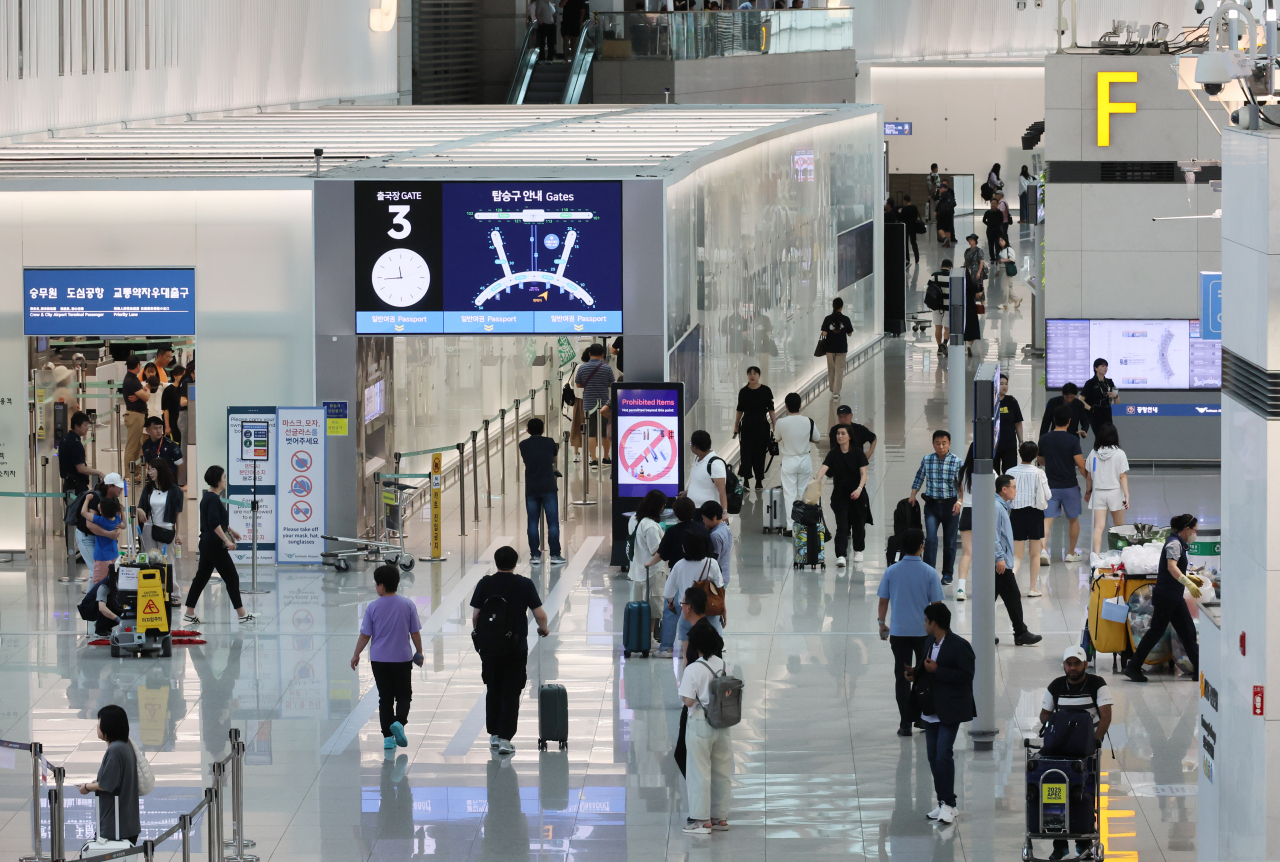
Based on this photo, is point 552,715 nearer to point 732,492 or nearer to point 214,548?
point 214,548

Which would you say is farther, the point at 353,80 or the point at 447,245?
the point at 353,80

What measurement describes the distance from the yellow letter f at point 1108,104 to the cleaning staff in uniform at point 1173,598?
9.07m

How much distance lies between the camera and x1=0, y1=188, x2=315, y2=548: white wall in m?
17.2

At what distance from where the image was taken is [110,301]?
1722 centimetres

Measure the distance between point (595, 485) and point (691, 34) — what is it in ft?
46.5

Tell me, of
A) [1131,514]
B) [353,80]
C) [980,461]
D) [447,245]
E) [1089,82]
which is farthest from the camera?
[353,80]

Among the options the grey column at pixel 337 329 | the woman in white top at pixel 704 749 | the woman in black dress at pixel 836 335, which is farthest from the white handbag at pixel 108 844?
the woman in black dress at pixel 836 335

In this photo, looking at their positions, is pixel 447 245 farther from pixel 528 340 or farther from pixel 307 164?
pixel 528 340

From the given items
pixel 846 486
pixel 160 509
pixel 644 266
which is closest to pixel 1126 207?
pixel 846 486

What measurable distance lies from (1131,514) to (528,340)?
9613mm

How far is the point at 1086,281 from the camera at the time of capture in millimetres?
20922

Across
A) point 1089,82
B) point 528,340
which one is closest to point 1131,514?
point 1089,82

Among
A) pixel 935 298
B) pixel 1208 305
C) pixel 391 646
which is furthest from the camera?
pixel 935 298

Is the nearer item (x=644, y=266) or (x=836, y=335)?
(x=644, y=266)
